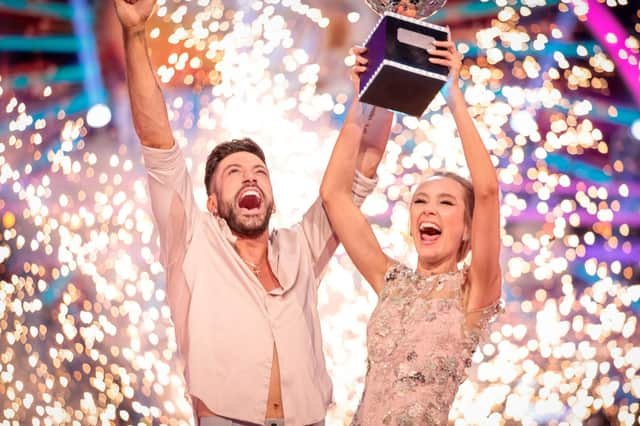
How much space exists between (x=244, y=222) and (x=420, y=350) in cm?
55

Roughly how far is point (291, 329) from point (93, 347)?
1324 millimetres

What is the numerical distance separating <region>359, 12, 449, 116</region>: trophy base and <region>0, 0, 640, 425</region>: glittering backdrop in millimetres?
→ 1128

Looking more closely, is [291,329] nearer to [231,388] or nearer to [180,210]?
[231,388]

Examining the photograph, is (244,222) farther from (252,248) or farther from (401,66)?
(401,66)

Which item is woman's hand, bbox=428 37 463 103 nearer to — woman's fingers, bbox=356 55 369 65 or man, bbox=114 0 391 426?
woman's fingers, bbox=356 55 369 65

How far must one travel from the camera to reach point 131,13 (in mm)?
2094

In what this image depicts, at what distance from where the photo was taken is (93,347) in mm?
3242

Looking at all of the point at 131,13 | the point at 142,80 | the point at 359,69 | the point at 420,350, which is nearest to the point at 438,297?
the point at 420,350

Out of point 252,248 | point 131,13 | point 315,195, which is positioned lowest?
point 315,195

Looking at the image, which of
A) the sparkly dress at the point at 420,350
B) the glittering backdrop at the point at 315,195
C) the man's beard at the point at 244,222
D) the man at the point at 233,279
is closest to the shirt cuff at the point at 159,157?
the man at the point at 233,279

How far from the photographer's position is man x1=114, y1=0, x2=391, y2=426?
2082mm

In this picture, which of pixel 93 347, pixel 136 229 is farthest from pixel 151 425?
pixel 136 229

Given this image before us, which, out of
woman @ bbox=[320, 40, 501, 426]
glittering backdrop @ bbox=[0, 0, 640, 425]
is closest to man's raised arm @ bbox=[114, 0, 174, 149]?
woman @ bbox=[320, 40, 501, 426]

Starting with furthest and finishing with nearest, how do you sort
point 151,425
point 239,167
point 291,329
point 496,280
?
point 151,425, point 239,167, point 291,329, point 496,280
